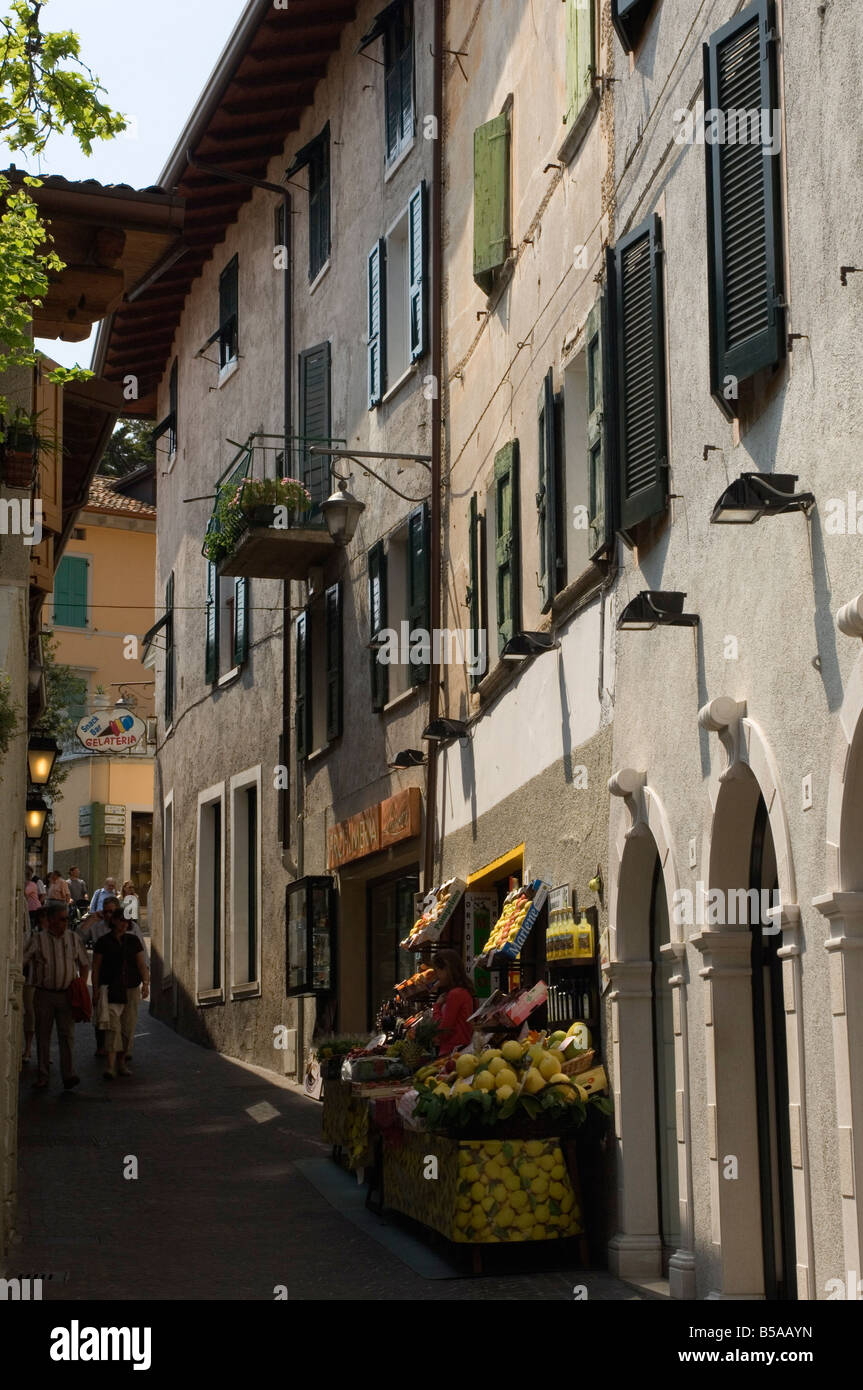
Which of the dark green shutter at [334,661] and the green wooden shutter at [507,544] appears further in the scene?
the dark green shutter at [334,661]

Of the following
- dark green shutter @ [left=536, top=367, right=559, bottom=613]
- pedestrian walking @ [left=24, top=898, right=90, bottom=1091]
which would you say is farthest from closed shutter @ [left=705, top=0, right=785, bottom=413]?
pedestrian walking @ [left=24, top=898, right=90, bottom=1091]

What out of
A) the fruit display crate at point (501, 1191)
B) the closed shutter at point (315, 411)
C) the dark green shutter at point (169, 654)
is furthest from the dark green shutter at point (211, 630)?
the fruit display crate at point (501, 1191)

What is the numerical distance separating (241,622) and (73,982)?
25.1 feet

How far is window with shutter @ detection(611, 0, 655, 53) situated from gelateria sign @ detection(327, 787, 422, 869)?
785 cm

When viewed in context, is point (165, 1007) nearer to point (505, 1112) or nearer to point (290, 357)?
point (290, 357)

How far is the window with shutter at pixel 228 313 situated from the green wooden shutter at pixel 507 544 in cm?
1165

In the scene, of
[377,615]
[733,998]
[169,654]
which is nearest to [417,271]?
[377,615]

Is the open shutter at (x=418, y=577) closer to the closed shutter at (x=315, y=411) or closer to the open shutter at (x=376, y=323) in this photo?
the open shutter at (x=376, y=323)

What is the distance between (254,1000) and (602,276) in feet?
44.4

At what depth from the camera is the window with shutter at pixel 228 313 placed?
25.8 m

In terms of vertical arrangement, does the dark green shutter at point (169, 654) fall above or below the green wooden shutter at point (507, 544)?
above

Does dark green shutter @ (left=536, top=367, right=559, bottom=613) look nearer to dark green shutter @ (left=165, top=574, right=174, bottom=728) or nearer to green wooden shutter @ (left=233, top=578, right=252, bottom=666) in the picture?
green wooden shutter @ (left=233, top=578, right=252, bottom=666)

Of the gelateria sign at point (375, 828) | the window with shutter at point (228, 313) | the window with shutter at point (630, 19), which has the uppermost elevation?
the window with shutter at point (228, 313)

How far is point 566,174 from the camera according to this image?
43.5 feet
